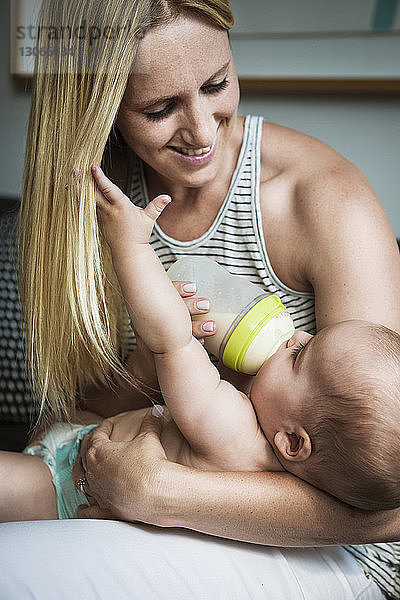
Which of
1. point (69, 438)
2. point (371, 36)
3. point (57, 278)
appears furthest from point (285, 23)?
point (69, 438)

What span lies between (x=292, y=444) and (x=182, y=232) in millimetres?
347

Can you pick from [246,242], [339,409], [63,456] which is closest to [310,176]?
[246,242]

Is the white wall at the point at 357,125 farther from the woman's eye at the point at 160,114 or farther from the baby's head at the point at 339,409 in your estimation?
the baby's head at the point at 339,409

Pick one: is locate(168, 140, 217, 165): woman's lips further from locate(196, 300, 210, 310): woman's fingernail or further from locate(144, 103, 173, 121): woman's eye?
locate(196, 300, 210, 310): woman's fingernail

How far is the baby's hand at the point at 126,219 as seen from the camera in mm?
741

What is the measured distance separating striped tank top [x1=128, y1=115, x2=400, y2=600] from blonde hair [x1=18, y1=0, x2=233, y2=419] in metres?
0.13

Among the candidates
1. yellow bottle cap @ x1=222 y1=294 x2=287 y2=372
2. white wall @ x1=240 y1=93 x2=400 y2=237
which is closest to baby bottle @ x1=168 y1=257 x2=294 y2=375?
yellow bottle cap @ x1=222 y1=294 x2=287 y2=372

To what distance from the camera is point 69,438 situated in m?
1.00

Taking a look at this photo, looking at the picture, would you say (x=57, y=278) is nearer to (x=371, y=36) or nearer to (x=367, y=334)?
(x=367, y=334)

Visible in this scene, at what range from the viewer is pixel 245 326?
0.80 meters

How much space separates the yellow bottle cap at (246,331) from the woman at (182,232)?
0.03m

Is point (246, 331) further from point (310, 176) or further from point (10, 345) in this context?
point (10, 345)

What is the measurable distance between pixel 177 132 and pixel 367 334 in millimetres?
317

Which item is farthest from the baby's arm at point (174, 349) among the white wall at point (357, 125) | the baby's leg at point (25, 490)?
the white wall at point (357, 125)
